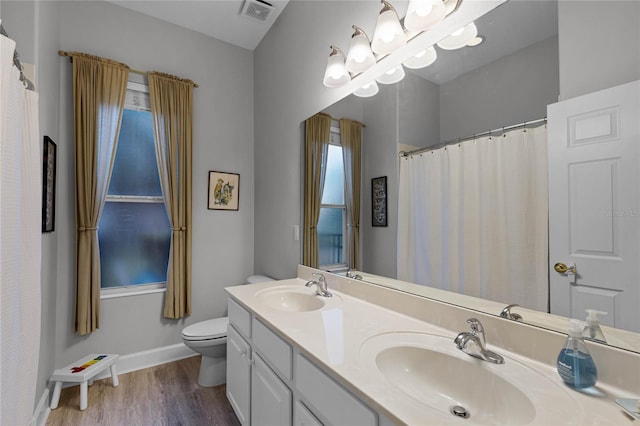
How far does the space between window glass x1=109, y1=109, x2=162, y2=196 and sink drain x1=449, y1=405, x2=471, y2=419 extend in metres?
2.64

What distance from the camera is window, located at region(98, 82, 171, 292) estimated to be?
242cm

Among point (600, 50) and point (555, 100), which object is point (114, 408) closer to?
point (555, 100)

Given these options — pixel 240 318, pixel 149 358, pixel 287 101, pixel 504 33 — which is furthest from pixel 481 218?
pixel 149 358

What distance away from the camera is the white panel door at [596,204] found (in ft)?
2.29

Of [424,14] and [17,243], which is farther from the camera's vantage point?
[424,14]

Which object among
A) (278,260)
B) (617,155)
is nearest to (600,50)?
(617,155)

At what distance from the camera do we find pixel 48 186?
182cm

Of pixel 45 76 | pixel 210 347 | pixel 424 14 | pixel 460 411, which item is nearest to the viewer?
pixel 460 411

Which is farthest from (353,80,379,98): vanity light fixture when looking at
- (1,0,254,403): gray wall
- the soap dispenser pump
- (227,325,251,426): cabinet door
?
(1,0,254,403): gray wall

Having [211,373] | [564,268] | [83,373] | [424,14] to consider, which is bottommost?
[211,373]

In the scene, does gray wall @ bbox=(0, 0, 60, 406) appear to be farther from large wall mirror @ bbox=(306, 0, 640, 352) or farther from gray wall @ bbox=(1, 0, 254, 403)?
large wall mirror @ bbox=(306, 0, 640, 352)

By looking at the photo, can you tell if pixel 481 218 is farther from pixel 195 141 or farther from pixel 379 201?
pixel 195 141

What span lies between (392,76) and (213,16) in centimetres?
196

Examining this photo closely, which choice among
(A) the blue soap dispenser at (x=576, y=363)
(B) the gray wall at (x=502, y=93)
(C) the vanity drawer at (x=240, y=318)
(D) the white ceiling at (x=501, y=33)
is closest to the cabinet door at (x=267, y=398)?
(C) the vanity drawer at (x=240, y=318)
